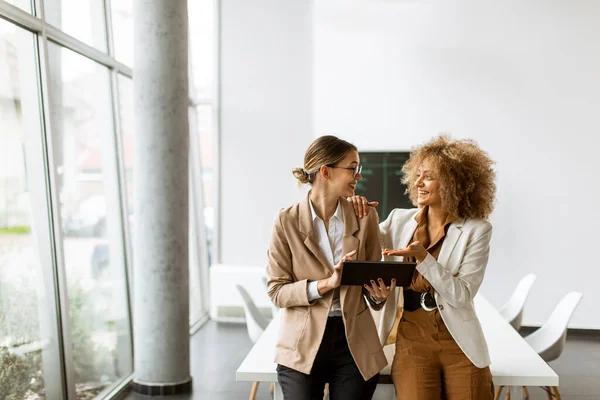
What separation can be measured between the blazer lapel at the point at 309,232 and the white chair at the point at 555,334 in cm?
234

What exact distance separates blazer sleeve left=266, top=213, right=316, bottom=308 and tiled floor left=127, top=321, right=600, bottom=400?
4.11 feet

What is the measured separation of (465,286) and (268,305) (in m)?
5.20

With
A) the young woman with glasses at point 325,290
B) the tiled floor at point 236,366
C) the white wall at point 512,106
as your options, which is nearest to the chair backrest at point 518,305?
the tiled floor at point 236,366

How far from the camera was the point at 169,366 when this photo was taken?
521 cm

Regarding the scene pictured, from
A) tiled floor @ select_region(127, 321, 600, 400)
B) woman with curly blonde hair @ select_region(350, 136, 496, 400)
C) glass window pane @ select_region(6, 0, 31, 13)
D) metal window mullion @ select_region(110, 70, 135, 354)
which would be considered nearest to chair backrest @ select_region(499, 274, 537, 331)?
tiled floor @ select_region(127, 321, 600, 400)

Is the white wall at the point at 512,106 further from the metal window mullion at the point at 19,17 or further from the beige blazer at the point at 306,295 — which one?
the beige blazer at the point at 306,295

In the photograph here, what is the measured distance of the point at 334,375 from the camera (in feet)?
9.12

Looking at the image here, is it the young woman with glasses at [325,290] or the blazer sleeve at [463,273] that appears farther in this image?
the blazer sleeve at [463,273]

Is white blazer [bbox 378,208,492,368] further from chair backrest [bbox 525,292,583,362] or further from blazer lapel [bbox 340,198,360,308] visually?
chair backrest [bbox 525,292,583,362]

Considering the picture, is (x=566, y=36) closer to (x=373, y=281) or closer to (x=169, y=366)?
(x=169, y=366)

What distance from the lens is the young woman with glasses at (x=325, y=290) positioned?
2725 mm

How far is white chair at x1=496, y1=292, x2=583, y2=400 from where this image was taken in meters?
4.50

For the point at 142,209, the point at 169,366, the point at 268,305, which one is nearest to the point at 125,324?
the point at 169,366

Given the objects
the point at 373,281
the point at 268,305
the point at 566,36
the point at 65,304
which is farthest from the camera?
the point at 268,305
